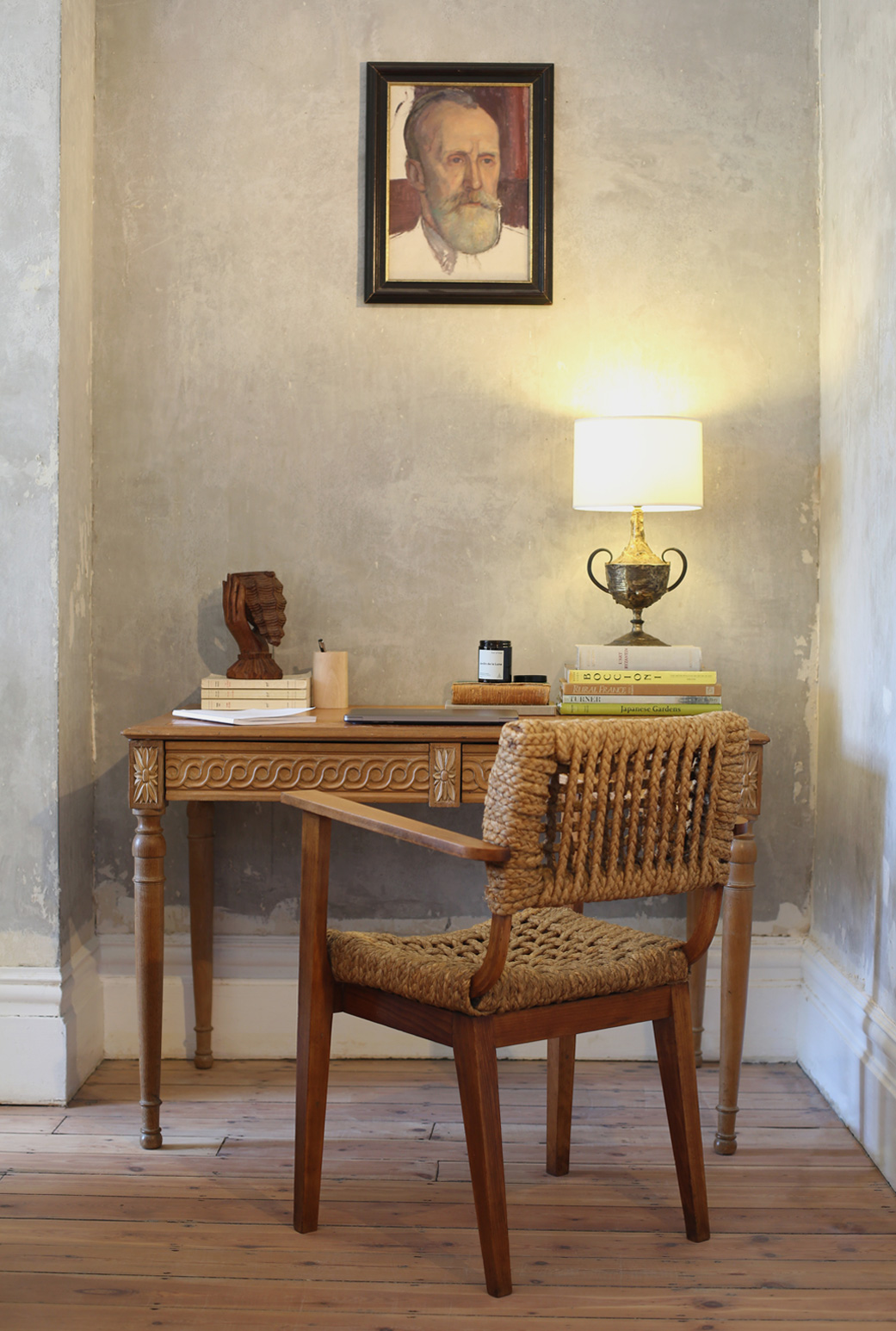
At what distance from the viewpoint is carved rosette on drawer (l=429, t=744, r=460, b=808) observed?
7.54ft

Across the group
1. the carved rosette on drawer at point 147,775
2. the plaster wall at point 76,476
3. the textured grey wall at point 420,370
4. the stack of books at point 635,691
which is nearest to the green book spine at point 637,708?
the stack of books at point 635,691

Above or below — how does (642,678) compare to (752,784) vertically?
above

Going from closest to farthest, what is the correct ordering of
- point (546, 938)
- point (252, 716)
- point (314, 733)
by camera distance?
point (546, 938) < point (314, 733) < point (252, 716)

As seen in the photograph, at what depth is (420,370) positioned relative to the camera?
9.22ft

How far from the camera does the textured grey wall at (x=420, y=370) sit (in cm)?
279

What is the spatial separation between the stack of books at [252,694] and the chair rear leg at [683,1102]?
3.44 feet

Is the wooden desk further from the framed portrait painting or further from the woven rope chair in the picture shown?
the framed portrait painting

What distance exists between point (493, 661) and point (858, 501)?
0.86 meters

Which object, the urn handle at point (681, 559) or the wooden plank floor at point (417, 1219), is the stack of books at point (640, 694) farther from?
the wooden plank floor at point (417, 1219)

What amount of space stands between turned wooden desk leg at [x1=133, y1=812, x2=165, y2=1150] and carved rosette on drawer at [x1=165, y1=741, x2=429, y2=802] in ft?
0.33

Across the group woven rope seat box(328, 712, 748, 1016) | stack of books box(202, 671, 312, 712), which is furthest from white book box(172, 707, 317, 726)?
woven rope seat box(328, 712, 748, 1016)

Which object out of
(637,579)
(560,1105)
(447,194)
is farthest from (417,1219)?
(447,194)

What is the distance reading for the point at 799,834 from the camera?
2.84 metres

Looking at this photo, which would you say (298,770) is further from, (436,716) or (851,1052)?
(851,1052)
